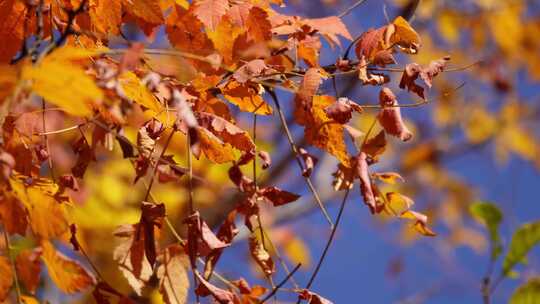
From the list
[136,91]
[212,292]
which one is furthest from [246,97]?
[212,292]

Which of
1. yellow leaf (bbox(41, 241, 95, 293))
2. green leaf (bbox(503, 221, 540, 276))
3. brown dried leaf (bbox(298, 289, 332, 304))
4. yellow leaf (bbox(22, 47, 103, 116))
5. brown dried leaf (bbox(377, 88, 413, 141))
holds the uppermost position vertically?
yellow leaf (bbox(22, 47, 103, 116))

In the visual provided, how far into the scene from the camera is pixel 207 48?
155 centimetres

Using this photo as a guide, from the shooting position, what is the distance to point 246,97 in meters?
1.43

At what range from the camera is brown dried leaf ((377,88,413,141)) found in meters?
1.39

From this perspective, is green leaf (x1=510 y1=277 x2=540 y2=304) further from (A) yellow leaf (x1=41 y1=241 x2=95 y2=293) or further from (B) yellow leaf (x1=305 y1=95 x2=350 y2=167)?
(A) yellow leaf (x1=41 y1=241 x2=95 y2=293)

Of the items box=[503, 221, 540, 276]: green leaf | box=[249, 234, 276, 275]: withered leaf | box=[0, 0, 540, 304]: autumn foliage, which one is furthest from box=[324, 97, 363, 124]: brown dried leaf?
box=[503, 221, 540, 276]: green leaf

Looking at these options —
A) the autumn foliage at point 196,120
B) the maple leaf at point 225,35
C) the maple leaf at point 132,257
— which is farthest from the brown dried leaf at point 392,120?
the maple leaf at point 132,257

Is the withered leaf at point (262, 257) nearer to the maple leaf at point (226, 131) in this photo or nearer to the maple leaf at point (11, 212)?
the maple leaf at point (226, 131)

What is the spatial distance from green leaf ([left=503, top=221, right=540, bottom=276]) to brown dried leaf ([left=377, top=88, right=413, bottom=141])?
1.96 ft

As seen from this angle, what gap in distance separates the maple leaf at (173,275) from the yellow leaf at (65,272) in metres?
0.14

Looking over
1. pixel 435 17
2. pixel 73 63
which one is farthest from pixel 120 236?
pixel 435 17

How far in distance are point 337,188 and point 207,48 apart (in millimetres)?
390

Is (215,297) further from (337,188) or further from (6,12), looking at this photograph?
(6,12)

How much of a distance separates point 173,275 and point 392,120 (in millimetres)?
529
